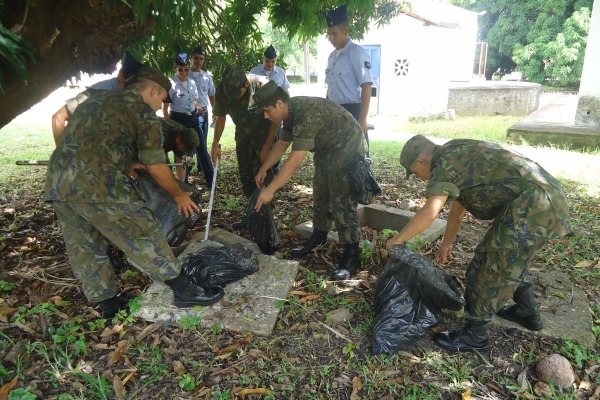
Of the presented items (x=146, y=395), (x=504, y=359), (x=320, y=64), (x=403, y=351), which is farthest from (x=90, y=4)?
(x=320, y=64)

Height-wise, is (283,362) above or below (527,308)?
below

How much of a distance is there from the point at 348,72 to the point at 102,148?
309 cm

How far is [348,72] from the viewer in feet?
15.7

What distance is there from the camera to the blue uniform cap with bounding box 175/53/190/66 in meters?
5.08

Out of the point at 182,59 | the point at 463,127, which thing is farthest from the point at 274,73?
the point at 463,127

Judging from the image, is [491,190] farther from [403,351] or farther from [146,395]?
[146,395]

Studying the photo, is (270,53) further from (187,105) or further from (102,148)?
(102,148)

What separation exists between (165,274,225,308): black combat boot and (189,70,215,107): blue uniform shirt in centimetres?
361

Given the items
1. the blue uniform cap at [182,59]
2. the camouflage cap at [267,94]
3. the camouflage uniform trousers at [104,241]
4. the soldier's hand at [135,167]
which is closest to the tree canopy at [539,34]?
the blue uniform cap at [182,59]

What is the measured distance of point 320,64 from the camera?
48.6 ft

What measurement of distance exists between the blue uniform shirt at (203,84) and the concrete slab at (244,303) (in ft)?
10.4

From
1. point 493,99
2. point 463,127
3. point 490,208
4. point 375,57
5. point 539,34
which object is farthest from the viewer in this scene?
point 539,34

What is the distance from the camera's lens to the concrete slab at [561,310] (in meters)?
2.68

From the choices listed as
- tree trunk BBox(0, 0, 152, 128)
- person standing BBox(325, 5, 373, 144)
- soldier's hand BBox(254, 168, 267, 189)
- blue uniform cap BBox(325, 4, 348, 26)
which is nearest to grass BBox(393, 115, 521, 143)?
person standing BBox(325, 5, 373, 144)
